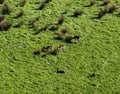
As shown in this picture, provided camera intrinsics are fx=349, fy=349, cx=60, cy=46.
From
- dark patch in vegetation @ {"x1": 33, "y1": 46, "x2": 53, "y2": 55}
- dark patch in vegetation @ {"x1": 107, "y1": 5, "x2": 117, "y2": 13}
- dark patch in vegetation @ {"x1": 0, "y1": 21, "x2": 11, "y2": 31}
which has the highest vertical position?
dark patch in vegetation @ {"x1": 107, "y1": 5, "x2": 117, "y2": 13}

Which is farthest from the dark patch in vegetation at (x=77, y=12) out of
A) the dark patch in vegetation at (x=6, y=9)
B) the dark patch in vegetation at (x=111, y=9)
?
the dark patch in vegetation at (x=6, y=9)

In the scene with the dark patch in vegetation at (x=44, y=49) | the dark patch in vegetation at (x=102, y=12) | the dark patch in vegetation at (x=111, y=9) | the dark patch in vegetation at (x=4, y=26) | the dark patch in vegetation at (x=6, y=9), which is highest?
the dark patch in vegetation at (x=6, y=9)

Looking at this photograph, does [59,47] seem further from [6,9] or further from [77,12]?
[6,9]

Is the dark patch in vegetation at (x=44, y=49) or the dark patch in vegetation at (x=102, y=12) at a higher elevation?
the dark patch in vegetation at (x=102, y=12)

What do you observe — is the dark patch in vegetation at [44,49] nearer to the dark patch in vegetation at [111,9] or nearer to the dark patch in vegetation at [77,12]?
the dark patch in vegetation at [77,12]

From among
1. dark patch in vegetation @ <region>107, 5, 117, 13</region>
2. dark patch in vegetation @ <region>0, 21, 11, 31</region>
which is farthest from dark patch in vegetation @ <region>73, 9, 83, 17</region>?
dark patch in vegetation @ <region>0, 21, 11, 31</region>

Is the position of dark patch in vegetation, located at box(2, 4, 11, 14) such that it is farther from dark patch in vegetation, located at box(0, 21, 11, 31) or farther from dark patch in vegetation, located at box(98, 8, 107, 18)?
dark patch in vegetation, located at box(98, 8, 107, 18)

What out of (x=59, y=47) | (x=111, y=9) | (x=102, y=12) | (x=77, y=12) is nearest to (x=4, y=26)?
(x=59, y=47)

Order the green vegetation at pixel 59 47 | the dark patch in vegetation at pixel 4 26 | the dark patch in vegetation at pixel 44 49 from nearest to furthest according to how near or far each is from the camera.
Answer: the green vegetation at pixel 59 47, the dark patch in vegetation at pixel 44 49, the dark patch in vegetation at pixel 4 26

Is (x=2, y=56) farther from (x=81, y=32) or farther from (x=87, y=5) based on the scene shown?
(x=87, y=5)
